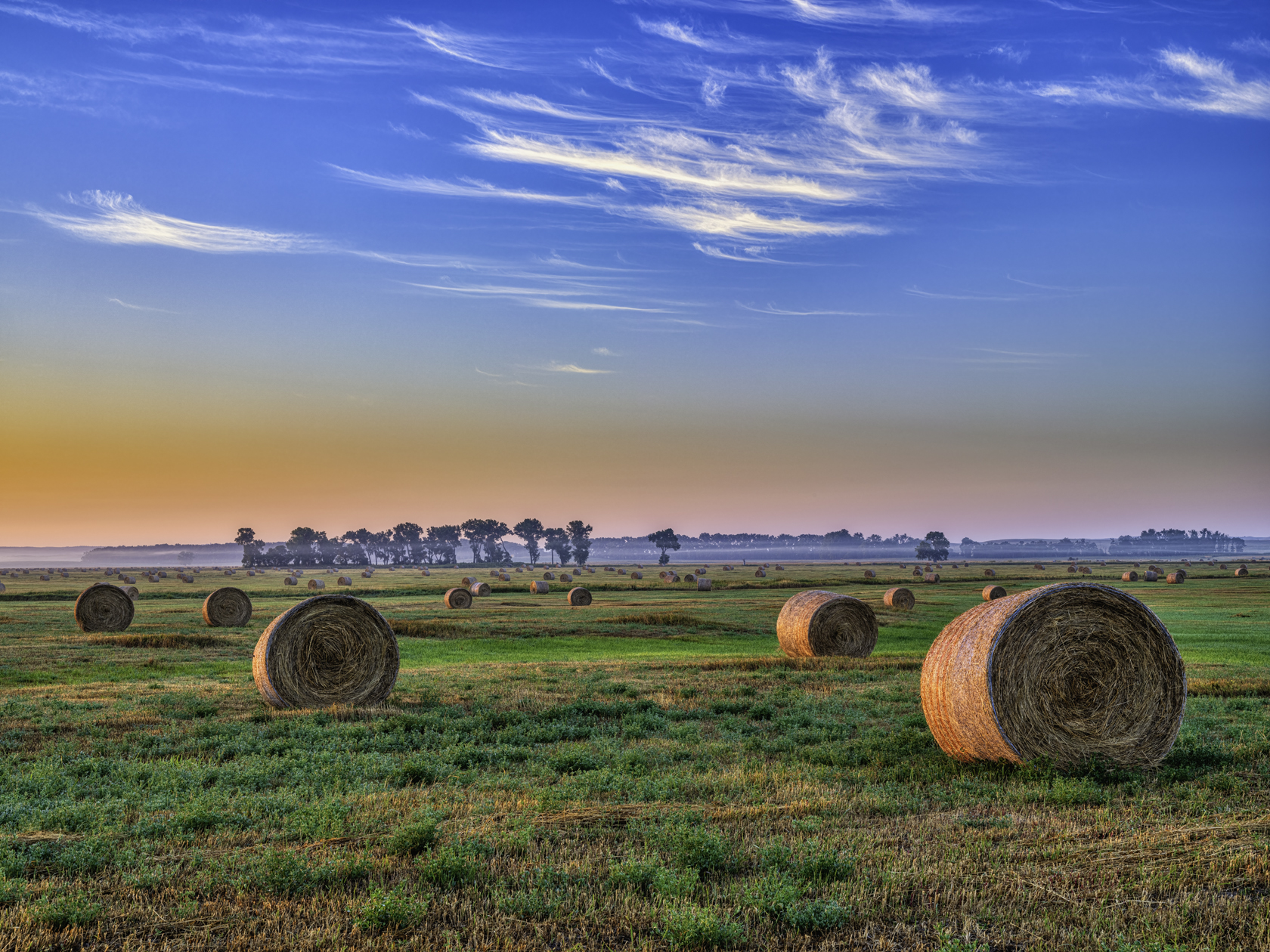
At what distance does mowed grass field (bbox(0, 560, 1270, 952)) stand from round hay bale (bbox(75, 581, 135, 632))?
2119 centimetres

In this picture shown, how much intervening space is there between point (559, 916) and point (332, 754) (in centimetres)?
719

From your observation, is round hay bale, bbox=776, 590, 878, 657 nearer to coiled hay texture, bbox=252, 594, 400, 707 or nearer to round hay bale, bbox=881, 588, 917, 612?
coiled hay texture, bbox=252, 594, 400, 707

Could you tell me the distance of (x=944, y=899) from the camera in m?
7.27

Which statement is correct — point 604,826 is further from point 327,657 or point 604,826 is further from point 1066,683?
point 327,657

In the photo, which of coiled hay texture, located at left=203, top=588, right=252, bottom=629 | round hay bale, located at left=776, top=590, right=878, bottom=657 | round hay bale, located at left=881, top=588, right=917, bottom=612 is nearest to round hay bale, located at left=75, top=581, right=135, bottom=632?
coiled hay texture, located at left=203, top=588, right=252, bottom=629

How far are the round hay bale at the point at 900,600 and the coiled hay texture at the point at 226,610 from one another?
119 ft

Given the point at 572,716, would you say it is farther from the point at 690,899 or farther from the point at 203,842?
the point at 690,899

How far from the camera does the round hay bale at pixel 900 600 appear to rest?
51.7m

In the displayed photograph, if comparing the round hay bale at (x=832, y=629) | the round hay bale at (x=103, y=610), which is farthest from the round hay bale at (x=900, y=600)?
the round hay bale at (x=103, y=610)

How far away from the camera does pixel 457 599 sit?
53500 millimetres

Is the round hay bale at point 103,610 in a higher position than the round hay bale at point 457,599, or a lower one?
higher

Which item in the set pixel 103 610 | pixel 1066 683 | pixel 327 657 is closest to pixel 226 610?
pixel 103 610

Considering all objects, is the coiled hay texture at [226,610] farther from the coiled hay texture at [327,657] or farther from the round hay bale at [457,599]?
the coiled hay texture at [327,657]

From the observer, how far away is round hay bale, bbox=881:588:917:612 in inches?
2034
